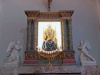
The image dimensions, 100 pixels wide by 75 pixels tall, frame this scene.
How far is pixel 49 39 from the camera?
446 centimetres

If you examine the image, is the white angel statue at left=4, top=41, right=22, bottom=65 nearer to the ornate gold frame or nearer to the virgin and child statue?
the ornate gold frame

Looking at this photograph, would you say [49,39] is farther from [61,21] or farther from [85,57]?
[85,57]

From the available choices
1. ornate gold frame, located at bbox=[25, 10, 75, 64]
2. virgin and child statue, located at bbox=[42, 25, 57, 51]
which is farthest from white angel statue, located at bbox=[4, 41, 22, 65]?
virgin and child statue, located at bbox=[42, 25, 57, 51]

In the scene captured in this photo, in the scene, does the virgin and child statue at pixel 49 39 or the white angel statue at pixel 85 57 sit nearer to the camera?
the white angel statue at pixel 85 57

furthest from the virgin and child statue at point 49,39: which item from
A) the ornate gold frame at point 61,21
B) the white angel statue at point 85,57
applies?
the white angel statue at point 85,57

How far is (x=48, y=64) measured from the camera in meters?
4.05

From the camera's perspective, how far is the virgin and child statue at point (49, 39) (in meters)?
4.33

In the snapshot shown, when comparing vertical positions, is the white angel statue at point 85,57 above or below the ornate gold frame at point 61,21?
below

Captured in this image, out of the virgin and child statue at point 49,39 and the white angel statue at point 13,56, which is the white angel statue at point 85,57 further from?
the white angel statue at point 13,56

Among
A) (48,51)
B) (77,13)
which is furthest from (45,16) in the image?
(77,13)

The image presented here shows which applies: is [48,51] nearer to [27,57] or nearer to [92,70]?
[27,57]

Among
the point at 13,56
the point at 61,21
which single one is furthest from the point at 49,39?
the point at 13,56

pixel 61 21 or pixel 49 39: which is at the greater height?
pixel 61 21

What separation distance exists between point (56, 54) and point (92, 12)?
75.7 inches
